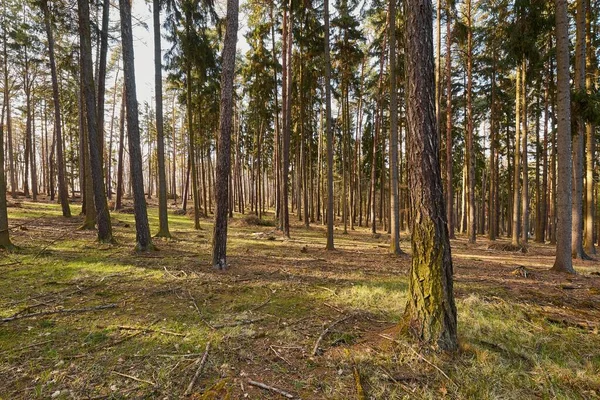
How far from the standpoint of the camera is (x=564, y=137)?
7711 millimetres

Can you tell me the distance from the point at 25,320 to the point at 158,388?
2896 millimetres

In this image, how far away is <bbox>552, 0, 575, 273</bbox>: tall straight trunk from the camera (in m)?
7.71

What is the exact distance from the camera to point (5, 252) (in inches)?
296

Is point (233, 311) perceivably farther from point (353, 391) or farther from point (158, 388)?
point (353, 391)

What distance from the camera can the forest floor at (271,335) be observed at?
269cm

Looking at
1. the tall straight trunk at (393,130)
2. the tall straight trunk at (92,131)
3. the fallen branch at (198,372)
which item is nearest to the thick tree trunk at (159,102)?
the tall straight trunk at (92,131)

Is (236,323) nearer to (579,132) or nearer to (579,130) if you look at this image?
(579,130)

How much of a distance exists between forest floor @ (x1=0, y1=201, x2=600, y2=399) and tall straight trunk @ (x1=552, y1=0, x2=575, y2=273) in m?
0.98

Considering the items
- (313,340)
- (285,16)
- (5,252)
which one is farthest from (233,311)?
(285,16)

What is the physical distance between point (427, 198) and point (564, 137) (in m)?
7.44

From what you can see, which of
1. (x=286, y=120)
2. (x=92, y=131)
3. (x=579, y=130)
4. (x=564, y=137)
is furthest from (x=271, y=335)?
(x=579, y=130)

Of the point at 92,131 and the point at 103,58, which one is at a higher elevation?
the point at 103,58

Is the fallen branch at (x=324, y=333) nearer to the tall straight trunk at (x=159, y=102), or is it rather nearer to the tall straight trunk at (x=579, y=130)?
the tall straight trunk at (x=159, y=102)

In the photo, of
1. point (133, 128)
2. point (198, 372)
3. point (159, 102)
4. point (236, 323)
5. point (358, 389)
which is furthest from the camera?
point (159, 102)
